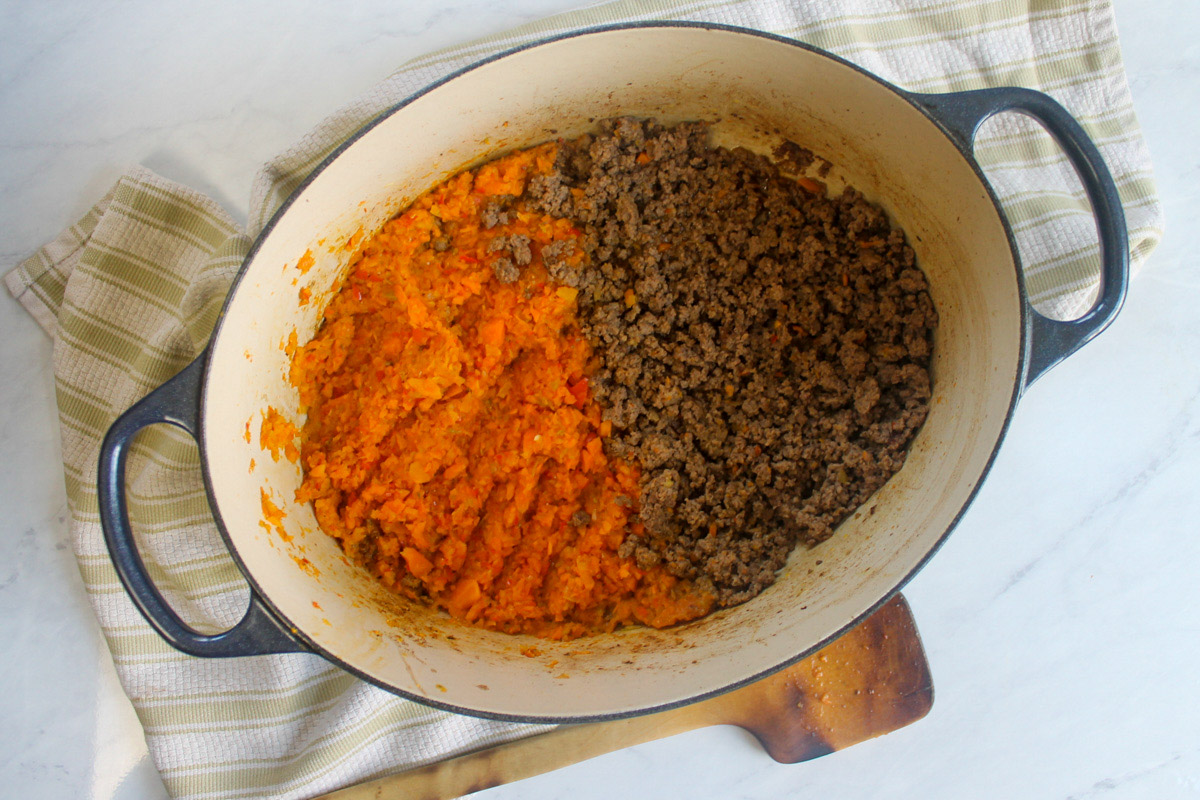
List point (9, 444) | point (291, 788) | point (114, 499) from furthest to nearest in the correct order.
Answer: point (9, 444) < point (291, 788) < point (114, 499)

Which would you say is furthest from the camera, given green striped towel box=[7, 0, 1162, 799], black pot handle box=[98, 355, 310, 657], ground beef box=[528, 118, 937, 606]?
green striped towel box=[7, 0, 1162, 799]

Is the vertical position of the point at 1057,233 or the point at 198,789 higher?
the point at 1057,233

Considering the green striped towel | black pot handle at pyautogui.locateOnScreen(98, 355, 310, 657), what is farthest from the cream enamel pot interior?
the green striped towel

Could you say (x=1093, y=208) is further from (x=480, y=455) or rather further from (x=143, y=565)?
(x=143, y=565)

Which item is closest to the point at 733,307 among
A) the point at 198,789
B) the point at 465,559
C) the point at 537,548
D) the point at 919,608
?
the point at 537,548

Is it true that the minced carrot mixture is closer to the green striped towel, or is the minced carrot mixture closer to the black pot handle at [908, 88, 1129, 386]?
the green striped towel

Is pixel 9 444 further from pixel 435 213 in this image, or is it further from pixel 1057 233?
pixel 1057 233

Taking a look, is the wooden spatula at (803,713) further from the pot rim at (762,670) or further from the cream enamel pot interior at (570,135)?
the pot rim at (762,670)

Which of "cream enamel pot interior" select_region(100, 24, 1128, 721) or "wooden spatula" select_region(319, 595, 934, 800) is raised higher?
"cream enamel pot interior" select_region(100, 24, 1128, 721)
